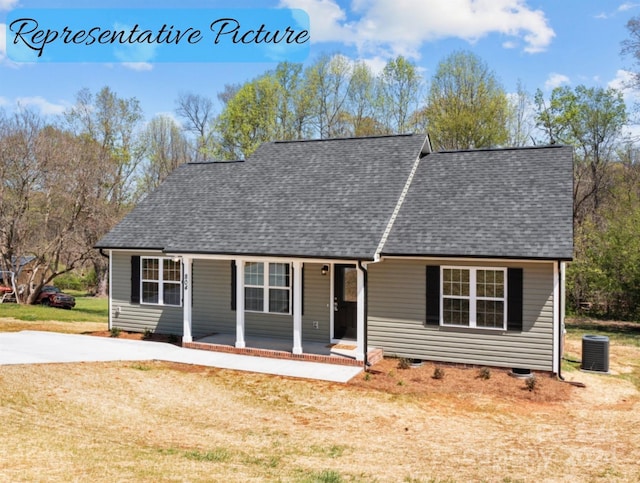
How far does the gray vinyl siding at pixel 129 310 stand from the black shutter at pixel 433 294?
775 centimetres

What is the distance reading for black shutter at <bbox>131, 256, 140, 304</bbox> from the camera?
1708 centimetres

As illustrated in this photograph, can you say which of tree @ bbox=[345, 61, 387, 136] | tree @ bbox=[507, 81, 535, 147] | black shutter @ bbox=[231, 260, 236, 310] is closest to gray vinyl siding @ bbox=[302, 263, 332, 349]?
black shutter @ bbox=[231, 260, 236, 310]

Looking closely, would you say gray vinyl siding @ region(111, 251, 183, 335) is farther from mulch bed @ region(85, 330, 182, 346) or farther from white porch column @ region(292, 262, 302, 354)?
white porch column @ region(292, 262, 302, 354)

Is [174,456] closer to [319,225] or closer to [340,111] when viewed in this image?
[319,225]

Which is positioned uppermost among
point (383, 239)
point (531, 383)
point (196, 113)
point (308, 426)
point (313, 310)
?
point (196, 113)

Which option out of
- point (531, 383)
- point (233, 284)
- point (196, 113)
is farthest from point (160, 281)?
point (196, 113)

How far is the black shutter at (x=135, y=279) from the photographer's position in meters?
17.1

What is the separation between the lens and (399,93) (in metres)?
40.1

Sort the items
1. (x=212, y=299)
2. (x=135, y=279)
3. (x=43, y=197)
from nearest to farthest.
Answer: (x=212, y=299)
(x=135, y=279)
(x=43, y=197)

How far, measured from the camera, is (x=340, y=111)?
42062 mm

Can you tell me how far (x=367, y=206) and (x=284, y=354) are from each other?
14.5ft

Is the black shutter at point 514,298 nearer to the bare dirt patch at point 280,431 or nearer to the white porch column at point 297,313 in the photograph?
the bare dirt patch at point 280,431

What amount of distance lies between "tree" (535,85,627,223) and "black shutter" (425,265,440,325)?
24611 mm

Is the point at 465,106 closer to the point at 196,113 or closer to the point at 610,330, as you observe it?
the point at 610,330
